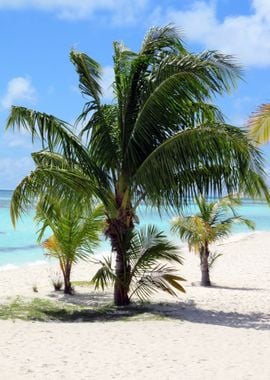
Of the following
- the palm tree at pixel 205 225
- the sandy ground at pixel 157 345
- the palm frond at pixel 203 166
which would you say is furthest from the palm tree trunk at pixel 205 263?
the palm frond at pixel 203 166

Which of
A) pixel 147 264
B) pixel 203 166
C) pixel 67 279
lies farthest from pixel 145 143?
pixel 67 279

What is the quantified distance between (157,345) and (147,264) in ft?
11.0

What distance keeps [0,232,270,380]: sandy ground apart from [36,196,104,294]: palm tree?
2.74 feet

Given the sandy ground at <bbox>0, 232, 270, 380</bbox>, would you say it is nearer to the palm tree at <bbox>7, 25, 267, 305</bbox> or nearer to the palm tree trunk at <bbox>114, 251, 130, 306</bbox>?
the palm tree trunk at <bbox>114, 251, 130, 306</bbox>

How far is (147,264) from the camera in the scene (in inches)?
388

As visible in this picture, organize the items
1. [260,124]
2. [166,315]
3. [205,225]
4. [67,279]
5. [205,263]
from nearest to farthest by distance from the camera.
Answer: [166,315] < [260,124] < [67,279] < [205,225] < [205,263]

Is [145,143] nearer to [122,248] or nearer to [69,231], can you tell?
[122,248]

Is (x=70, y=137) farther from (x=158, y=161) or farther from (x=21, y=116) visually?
(x=158, y=161)

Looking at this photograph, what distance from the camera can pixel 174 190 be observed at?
9602 mm

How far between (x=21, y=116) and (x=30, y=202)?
1.39 metres

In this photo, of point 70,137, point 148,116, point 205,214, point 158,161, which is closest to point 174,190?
point 158,161

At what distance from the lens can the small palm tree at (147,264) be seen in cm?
980

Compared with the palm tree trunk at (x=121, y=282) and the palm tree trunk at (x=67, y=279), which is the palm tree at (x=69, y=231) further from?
the palm tree trunk at (x=121, y=282)

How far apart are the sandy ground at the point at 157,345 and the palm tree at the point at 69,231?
0.83 m
